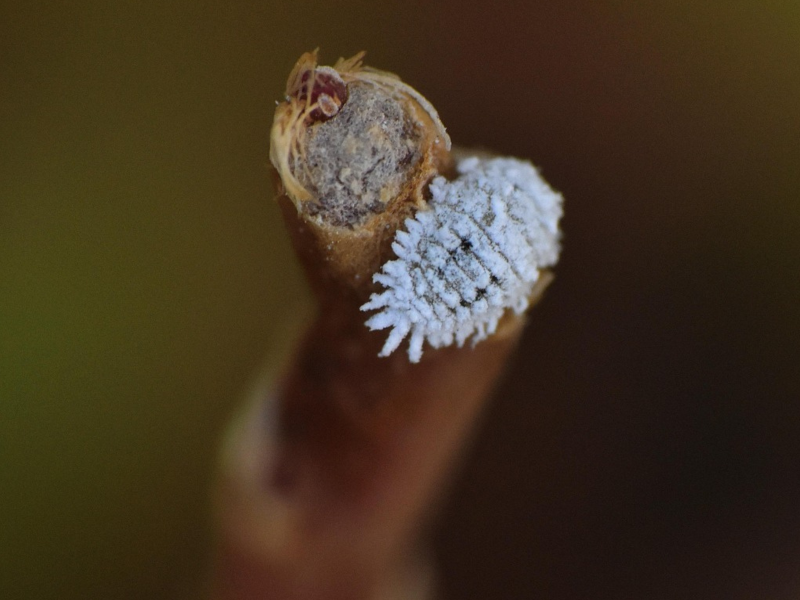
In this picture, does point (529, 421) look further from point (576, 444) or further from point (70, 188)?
point (70, 188)

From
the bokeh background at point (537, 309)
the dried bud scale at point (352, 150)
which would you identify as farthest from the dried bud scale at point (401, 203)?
the bokeh background at point (537, 309)

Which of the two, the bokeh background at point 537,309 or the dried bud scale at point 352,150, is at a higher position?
the bokeh background at point 537,309

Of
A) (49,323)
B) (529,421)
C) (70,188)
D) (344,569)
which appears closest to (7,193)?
(70,188)

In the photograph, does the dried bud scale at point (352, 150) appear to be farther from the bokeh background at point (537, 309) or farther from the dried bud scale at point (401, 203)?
the bokeh background at point (537, 309)

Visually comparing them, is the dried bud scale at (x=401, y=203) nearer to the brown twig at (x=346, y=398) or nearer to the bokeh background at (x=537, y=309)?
the brown twig at (x=346, y=398)

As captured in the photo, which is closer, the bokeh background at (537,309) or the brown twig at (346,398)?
the brown twig at (346,398)

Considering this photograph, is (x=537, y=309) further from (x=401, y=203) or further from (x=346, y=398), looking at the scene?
(x=401, y=203)

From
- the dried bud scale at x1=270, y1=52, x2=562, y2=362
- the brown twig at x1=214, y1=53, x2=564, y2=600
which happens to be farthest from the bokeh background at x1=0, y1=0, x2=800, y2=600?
the dried bud scale at x1=270, y1=52, x2=562, y2=362
